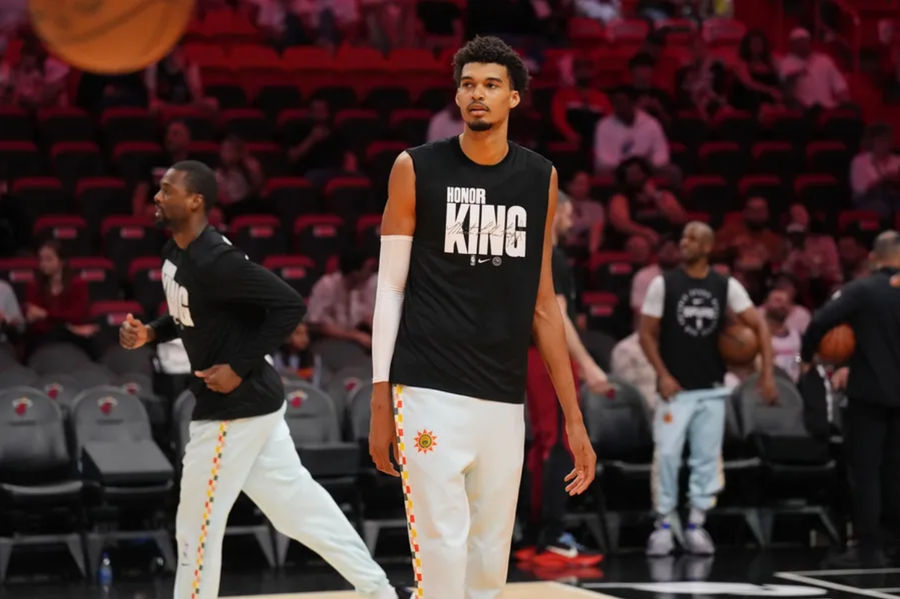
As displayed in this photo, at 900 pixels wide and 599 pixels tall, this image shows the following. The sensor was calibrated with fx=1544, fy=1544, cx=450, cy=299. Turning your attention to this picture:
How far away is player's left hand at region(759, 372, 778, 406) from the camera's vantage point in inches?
400

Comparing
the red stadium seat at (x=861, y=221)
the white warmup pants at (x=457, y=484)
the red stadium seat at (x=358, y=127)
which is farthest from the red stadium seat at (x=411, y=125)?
the white warmup pants at (x=457, y=484)

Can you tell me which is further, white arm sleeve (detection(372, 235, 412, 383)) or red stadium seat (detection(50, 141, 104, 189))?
red stadium seat (detection(50, 141, 104, 189))

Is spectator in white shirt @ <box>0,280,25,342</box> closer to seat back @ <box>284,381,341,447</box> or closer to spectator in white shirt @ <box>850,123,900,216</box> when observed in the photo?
seat back @ <box>284,381,341,447</box>

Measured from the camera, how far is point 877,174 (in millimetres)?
15414

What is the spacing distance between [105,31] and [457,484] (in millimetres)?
7150

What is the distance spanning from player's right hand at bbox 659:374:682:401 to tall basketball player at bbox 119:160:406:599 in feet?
12.0

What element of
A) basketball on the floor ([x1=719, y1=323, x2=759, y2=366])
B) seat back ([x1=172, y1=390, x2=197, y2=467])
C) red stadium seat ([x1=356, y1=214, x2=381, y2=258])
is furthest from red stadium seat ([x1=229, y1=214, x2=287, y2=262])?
basketball on the floor ([x1=719, y1=323, x2=759, y2=366])

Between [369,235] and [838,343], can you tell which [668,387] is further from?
[369,235]

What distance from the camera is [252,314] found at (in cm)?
638

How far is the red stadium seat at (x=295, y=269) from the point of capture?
12242 millimetres

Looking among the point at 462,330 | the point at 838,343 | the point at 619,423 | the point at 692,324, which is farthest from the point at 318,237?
the point at 462,330

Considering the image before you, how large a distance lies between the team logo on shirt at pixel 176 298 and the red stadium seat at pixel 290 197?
7.22 metres

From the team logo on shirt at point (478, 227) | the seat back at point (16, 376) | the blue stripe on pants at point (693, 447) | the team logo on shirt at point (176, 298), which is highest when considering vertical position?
the team logo on shirt at point (478, 227)

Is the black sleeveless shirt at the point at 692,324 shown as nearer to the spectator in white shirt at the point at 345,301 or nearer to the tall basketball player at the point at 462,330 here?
the spectator in white shirt at the point at 345,301
